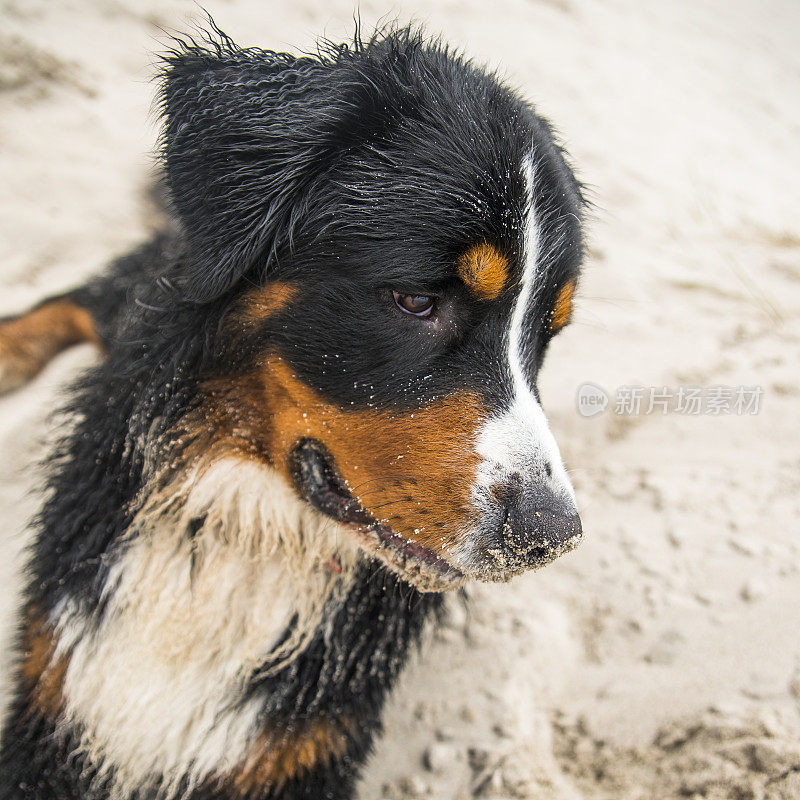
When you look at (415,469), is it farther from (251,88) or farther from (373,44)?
(373,44)

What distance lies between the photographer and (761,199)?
18.6ft

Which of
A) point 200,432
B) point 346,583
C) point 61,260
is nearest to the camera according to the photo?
point 200,432

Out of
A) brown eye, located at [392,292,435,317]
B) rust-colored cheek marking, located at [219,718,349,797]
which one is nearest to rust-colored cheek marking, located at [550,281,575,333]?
brown eye, located at [392,292,435,317]

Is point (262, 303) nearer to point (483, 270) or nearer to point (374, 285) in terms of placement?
Answer: point (374, 285)

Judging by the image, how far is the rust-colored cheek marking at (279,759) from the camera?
2004 millimetres

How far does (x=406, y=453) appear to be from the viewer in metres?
1.73

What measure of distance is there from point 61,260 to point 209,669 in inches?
101

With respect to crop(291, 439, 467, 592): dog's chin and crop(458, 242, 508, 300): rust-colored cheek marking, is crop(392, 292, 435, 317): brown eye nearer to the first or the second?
crop(458, 242, 508, 300): rust-colored cheek marking

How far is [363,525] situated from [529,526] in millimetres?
429

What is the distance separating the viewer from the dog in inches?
69.8

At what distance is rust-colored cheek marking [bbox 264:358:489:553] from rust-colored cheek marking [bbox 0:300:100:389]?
179cm

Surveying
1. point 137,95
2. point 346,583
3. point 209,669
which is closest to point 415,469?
point 346,583

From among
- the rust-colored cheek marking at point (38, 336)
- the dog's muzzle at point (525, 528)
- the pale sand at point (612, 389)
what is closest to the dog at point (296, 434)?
the dog's muzzle at point (525, 528)

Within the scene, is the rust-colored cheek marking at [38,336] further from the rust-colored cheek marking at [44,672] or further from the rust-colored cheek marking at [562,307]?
the rust-colored cheek marking at [562,307]
